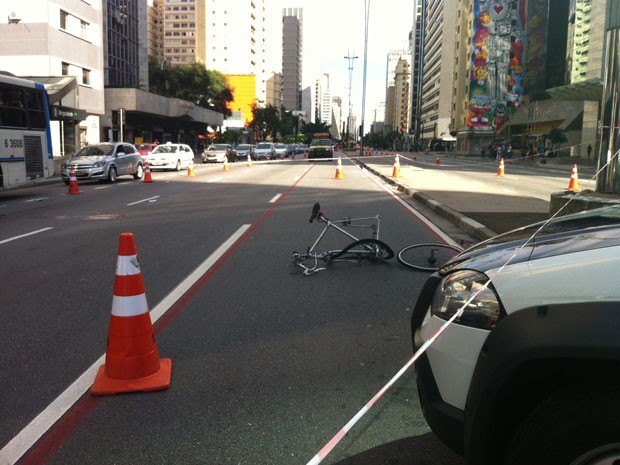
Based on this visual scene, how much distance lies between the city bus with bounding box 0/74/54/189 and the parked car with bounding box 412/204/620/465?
1532 cm

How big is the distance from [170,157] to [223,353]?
1129 inches

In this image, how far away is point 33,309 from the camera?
18.3ft

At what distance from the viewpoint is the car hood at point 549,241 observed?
227 cm

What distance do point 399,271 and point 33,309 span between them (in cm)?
422

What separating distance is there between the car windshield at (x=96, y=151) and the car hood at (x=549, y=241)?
22.6m

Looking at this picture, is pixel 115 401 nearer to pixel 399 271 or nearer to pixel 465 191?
pixel 399 271

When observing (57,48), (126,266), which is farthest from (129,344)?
(57,48)

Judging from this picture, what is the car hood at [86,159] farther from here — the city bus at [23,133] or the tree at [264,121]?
the tree at [264,121]

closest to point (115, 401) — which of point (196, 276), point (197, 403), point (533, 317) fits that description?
point (197, 403)

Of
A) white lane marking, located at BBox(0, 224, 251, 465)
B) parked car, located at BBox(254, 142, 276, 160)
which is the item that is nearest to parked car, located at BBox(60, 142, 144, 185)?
white lane marking, located at BBox(0, 224, 251, 465)

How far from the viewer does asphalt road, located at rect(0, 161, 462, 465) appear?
10.1ft

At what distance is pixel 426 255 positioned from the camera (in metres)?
7.52

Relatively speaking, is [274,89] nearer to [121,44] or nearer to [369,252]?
[121,44]

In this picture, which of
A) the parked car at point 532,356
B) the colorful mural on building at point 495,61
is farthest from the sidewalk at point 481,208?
the colorful mural on building at point 495,61
